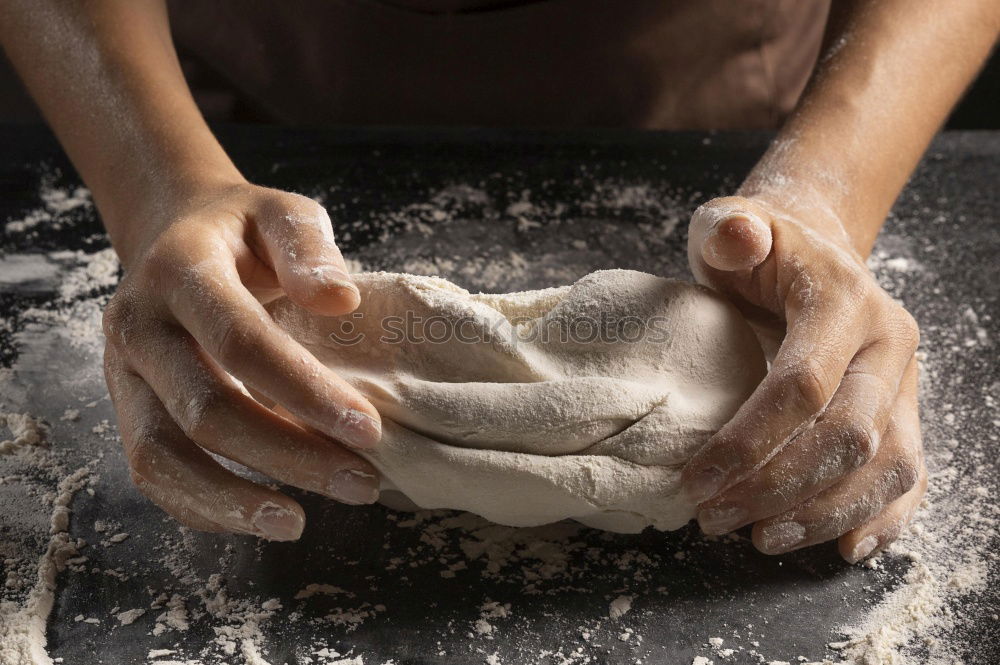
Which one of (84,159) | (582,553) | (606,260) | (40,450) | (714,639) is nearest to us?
(714,639)

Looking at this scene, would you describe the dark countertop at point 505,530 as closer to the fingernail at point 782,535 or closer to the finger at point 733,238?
the fingernail at point 782,535

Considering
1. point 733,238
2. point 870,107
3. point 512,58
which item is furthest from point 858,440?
point 512,58

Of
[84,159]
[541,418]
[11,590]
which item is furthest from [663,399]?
[84,159]

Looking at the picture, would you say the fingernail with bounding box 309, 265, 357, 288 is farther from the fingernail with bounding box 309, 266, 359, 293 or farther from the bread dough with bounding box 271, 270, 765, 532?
the bread dough with bounding box 271, 270, 765, 532

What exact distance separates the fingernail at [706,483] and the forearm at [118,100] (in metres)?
0.77

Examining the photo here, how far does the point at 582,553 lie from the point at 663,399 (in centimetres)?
22

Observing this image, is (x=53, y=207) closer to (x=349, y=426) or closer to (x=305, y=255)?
(x=305, y=255)

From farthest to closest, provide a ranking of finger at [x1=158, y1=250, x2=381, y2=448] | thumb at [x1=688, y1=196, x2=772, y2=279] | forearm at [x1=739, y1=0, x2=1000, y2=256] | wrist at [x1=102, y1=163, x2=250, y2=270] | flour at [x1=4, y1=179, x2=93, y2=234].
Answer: flour at [x1=4, y1=179, x2=93, y2=234] < forearm at [x1=739, y1=0, x2=1000, y2=256] < wrist at [x1=102, y1=163, x2=250, y2=270] < thumb at [x1=688, y1=196, x2=772, y2=279] < finger at [x1=158, y1=250, x2=381, y2=448]

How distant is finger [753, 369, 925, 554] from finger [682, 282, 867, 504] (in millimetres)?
106

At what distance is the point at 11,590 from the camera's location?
112 cm

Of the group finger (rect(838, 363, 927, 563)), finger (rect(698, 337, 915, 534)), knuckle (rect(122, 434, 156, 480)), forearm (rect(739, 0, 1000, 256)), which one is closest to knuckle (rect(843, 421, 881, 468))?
finger (rect(698, 337, 915, 534))

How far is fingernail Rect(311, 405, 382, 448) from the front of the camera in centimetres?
103

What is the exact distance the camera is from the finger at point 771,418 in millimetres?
1052

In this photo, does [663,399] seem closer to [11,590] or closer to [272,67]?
[11,590]
